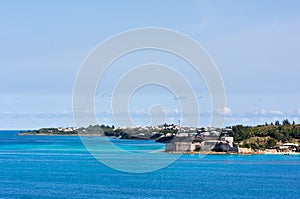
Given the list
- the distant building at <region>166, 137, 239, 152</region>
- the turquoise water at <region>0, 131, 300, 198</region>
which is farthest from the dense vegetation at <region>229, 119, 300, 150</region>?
the turquoise water at <region>0, 131, 300, 198</region>

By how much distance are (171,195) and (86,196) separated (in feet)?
24.0

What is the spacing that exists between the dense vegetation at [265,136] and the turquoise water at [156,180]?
88.1 ft

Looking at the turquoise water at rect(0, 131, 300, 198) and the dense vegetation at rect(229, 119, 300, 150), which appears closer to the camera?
the turquoise water at rect(0, 131, 300, 198)

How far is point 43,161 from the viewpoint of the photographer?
96.3 meters

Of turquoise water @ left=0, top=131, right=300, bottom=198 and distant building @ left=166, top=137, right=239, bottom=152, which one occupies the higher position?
distant building @ left=166, top=137, right=239, bottom=152

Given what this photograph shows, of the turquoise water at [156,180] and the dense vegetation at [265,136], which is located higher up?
the dense vegetation at [265,136]

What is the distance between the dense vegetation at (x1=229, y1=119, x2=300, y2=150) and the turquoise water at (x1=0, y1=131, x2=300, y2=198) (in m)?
26.8

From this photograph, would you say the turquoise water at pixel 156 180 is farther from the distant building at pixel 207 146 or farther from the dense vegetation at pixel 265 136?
the dense vegetation at pixel 265 136

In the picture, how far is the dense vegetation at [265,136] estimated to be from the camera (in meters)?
120

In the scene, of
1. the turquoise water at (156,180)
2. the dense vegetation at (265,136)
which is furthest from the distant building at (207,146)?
the turquoise water at (156,180)

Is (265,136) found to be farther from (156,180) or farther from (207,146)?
(156,180)

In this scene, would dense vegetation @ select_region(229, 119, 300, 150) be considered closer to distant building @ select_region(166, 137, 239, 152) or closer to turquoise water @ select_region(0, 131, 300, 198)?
distant building @ select_region(166, 137, 239, 152)

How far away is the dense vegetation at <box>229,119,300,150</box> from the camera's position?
12000 centimetres

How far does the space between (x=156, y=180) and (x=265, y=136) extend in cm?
6482
